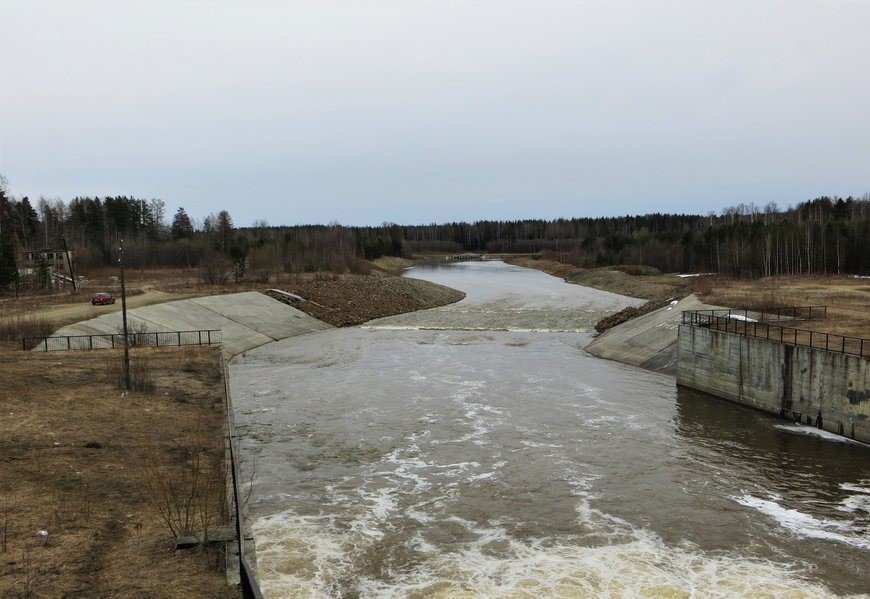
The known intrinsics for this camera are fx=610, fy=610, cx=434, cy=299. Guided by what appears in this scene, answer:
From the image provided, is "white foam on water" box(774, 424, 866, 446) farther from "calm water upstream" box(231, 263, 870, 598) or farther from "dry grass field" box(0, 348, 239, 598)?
"dry grass field" box(0, 348, 239, 598)

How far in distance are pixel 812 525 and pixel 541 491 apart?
299 inches

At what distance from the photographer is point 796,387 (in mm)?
27578

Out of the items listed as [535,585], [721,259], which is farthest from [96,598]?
[721,259]

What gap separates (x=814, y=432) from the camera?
84.3 ft

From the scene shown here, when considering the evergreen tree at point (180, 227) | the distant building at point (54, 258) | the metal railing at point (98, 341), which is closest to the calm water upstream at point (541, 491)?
the metal railing at point (98, 341)

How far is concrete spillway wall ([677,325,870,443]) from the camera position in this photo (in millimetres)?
24498

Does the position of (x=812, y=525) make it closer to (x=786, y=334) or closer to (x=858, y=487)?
(x=858, y=487)

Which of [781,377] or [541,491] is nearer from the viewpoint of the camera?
[541,491]

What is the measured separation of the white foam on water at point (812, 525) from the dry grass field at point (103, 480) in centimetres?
1507

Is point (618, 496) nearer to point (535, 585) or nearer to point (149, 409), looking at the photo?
point (535, 585)

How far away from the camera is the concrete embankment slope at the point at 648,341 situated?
1588 inches

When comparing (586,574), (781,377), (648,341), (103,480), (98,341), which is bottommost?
(586,574)

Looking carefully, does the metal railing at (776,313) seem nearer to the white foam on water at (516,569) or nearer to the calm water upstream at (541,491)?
the calm water upstream at (541,491)

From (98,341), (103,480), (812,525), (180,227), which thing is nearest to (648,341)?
(812,525)
